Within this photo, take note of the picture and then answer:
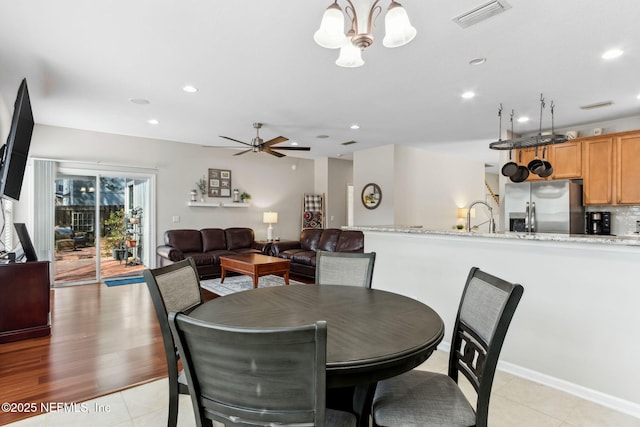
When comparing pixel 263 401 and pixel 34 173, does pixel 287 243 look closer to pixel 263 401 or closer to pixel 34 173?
pixel 34 173

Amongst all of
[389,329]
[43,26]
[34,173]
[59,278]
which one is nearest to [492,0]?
[389,329]

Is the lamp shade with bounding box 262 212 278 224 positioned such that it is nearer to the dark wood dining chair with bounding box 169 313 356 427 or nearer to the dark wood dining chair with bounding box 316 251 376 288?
the dark wood dining chair with bounding box 316 251 376 288

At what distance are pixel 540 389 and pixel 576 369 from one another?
0.27m

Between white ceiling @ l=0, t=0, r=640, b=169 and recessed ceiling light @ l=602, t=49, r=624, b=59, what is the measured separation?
0.05m

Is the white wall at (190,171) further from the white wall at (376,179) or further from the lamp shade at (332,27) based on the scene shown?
the lamp shade at (332,27)

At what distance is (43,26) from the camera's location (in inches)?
99.3

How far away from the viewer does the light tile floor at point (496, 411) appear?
197 cm

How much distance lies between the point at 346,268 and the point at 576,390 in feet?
5.69

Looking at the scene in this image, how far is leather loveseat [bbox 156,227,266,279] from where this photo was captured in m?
6.04

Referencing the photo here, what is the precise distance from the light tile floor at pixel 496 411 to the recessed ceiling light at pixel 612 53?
273 centimetres

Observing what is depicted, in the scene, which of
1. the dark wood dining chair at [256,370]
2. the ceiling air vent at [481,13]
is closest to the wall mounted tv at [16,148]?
the dark wood dining chair at [256,370]

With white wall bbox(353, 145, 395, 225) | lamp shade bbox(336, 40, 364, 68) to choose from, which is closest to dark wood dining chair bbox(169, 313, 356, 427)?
lamp shade bbox(336, 40, 364, 68)

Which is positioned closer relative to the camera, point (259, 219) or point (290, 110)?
point (290, 110)

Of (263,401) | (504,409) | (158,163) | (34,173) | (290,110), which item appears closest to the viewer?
(263,401)
